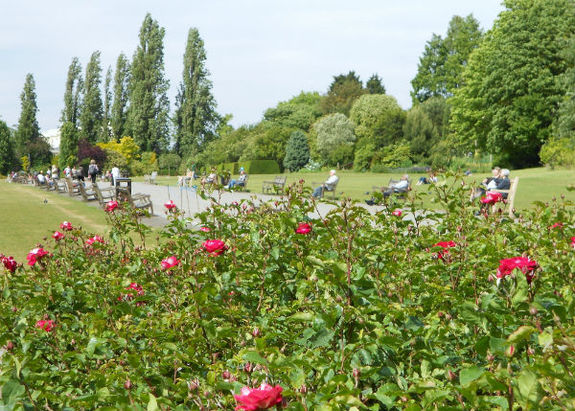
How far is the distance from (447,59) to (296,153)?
2259 centimetres

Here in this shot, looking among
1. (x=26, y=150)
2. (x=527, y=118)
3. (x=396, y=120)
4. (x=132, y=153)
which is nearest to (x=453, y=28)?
(x=396, y=120)

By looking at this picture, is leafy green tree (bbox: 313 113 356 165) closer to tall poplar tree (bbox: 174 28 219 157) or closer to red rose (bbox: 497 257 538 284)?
tall poplar tree (bbox: 174 28 219 157)

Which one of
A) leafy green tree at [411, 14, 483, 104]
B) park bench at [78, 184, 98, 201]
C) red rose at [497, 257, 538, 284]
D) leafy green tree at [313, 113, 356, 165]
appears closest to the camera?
red rose at [497, 257, 538, 284]

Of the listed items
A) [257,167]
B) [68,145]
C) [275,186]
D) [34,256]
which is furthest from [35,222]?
[68,145]

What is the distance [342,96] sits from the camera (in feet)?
207

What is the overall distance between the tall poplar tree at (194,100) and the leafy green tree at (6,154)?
2116 centimetres

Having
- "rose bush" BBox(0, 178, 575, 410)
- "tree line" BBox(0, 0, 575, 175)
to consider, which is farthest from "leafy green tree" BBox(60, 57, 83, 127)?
"rose bush" BBox(0, 178, 575, 410)

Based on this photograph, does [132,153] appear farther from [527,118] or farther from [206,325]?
[206,325]

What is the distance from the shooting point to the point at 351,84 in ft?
209

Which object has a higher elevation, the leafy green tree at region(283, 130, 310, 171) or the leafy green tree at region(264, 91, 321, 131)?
the leafy green tree at region(264, 91, 321, 131)

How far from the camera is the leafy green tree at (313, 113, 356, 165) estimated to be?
165 ft

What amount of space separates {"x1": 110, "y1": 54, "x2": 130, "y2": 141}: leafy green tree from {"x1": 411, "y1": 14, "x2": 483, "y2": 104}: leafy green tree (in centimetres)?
3279

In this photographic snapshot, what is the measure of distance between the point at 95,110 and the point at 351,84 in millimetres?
29497

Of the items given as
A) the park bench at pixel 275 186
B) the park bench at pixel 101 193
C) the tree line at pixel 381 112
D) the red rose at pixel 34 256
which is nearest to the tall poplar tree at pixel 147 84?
the tree line at pixel 381 112
